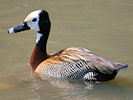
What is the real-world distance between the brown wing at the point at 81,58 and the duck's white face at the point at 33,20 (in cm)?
77

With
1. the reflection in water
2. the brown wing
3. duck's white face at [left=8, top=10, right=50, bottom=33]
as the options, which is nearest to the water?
the reflection in water

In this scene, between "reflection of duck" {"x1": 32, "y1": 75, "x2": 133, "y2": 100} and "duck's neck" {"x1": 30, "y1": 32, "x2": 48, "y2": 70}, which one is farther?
"duck's neck" {"x1": 30, "y1": 32, "x2": 48, "y2": 70}

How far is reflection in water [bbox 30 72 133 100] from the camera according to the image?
8.16 meters

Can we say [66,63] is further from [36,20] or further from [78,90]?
[36,20]

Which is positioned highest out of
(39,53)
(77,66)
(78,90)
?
(39,53)

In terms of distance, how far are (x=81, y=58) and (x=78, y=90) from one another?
69cm

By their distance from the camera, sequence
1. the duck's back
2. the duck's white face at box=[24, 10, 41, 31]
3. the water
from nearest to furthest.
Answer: the water < the duck's back < the duck's white face at box=[24, 10, 41, 31]

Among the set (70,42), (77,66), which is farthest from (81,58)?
(70,42)

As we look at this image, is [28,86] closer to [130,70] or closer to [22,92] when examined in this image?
[22,92]

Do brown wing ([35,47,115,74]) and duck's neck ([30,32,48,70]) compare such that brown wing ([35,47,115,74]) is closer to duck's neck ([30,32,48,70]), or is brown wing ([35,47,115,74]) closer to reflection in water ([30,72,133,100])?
duck's neck ([30,32,48,70])

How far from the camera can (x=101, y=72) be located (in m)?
8.48

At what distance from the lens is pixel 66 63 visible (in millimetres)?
8766

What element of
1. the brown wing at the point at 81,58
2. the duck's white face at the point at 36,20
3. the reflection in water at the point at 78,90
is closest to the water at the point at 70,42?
the reflection in water at the point at 78,90

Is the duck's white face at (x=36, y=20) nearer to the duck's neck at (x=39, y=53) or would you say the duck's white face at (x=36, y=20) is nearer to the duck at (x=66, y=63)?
the duck at (x=66, y=63)
